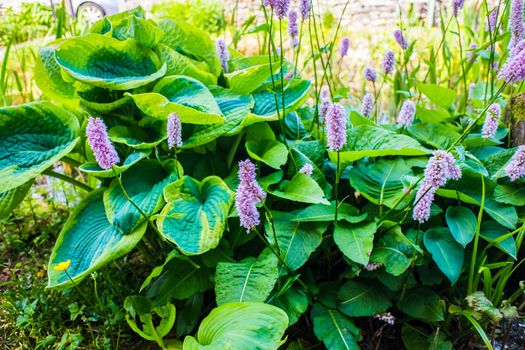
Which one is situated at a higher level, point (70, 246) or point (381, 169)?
point (381, 169)

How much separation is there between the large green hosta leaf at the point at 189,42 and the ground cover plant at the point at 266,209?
36 mm

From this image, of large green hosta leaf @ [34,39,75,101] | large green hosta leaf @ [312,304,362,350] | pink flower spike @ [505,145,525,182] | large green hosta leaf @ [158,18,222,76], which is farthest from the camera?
large green hosta leaf @ [158,18,222,76]

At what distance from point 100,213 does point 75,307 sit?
1.11 ft

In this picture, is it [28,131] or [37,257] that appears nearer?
[28,131]

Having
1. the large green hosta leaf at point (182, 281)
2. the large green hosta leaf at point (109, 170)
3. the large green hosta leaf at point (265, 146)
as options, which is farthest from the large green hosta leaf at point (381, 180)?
the large green hosta leaf at point (109, 170)

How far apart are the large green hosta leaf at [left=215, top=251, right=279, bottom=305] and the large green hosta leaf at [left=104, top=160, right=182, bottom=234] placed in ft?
0.95

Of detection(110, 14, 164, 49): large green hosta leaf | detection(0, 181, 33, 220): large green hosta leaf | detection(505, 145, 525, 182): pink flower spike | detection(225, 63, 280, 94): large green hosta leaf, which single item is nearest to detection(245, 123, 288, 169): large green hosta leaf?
detection(225, 63, 280, 94): large green hosta leaf

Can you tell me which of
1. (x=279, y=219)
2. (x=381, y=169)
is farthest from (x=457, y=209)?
(x=279, y=219)

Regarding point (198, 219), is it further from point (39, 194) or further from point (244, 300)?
point (39, 194)

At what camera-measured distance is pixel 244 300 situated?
127cm

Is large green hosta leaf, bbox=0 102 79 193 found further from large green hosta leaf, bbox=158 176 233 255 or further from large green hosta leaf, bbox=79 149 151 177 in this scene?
large green hosta leaf, bbox=158 176 233 255

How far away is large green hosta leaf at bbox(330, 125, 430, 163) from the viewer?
1445mm

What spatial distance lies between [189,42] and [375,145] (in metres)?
0.86

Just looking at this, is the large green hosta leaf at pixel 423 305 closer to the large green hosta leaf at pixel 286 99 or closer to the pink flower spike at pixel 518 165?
the pink flower spike at pixel 518 165
